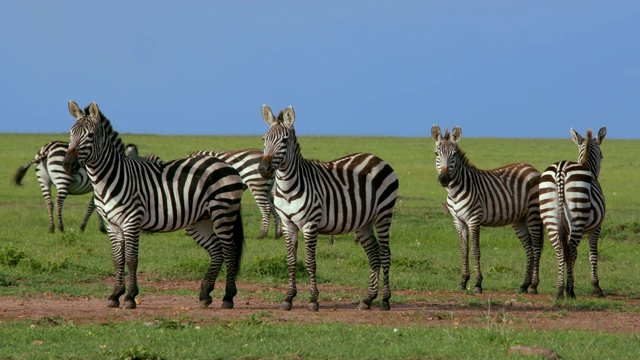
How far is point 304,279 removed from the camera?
42.0 feet

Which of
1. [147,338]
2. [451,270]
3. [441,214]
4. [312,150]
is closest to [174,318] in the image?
[147,338]

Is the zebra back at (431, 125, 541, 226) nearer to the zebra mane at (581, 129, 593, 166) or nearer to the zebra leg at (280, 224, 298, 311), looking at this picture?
the zebra mane at (581, 129, 593, 166)

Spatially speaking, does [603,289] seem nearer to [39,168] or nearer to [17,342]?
[17,342]

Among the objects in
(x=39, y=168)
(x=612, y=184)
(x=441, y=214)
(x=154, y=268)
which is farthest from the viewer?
(x=612, y=184)

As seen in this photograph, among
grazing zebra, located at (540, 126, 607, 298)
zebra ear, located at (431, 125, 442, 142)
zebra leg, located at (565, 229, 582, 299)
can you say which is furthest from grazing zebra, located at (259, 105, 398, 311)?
zebra leg, located at (565, 229, 582, 299)

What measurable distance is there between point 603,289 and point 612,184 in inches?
773

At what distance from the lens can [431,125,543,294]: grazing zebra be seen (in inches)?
473

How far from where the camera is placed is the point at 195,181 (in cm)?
1029

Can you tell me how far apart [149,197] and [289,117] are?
1861 millimetres

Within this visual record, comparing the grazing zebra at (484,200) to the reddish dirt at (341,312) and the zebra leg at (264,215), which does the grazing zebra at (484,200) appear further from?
the zebra leg at (264,215)

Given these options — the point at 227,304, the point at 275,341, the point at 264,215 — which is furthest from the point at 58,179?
the point at 275,341

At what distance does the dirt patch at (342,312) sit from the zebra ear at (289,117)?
6.94ft

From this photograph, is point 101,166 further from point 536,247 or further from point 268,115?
point 536,247

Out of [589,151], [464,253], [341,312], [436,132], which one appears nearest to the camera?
[341,312]
